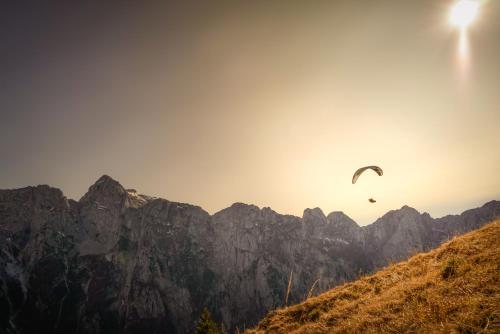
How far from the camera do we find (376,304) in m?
12.8

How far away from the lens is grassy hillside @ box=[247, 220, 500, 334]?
911cm

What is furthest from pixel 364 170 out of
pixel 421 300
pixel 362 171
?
pixel 421 300

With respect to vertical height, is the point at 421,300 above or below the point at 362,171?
below

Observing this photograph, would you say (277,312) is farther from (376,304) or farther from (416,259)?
(416,259)

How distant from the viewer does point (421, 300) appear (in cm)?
1141

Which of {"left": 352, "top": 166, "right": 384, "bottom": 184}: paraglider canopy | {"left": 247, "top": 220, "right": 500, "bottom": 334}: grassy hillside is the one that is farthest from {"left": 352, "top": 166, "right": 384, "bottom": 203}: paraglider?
{"left": 247, "top": 220, "right": 500, "bottom": 334}: grassy hillside

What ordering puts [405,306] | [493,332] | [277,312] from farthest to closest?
[277,312] → [405,306] → [493,332]

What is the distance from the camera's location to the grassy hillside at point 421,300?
29.9 feet

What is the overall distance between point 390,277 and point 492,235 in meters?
5.42

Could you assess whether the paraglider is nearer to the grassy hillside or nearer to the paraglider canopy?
the paraglider canopy

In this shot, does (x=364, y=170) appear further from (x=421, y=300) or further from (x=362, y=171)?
(x=421, y=300)

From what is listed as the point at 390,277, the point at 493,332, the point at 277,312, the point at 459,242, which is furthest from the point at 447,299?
the point at 277,312

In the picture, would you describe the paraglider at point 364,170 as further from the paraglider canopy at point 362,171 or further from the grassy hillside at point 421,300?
the grassy hillside at point 421,300

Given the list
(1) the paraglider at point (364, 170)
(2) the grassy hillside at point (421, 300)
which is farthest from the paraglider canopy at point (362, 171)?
(2) the grassy hillside at point (421, 300)
